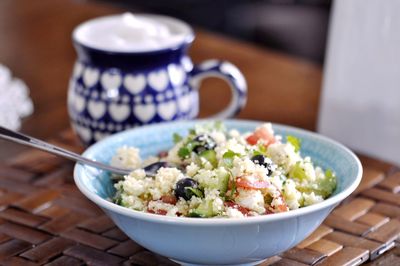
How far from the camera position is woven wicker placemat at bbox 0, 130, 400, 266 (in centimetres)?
94

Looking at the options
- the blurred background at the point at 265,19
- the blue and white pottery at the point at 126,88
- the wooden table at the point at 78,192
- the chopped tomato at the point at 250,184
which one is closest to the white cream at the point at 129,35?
the blue and white pottery at the point at 126,88

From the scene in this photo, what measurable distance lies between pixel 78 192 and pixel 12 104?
34 centimetres

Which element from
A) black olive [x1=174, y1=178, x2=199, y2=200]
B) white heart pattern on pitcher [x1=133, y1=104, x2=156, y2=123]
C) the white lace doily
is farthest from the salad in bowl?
the white lace doily

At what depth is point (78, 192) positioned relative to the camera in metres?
1.15

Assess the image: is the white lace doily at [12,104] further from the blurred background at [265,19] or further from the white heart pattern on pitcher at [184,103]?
the blurred background at [265,19]

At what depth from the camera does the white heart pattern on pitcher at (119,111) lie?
122cm

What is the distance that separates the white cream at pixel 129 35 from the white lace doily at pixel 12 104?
228 millimetres

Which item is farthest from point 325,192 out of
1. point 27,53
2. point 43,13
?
point 43,13

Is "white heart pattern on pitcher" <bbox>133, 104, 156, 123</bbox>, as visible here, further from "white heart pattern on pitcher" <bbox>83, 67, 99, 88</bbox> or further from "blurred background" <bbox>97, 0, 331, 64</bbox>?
"blurred background" <bbox>97, 0, 331, 64</bbox>

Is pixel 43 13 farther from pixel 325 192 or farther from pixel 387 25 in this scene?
pixel 325 192

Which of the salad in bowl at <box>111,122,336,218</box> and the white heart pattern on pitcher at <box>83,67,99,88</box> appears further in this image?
the white heart pattern on pitcher at <box>83,67,99,88</box>

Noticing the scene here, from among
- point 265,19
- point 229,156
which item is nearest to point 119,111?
point 229,156

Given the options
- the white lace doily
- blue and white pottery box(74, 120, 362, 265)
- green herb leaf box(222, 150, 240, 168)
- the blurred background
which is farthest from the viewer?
the blurred background

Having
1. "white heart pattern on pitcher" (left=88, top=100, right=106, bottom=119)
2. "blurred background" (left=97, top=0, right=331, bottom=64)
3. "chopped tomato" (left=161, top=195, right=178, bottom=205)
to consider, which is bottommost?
"blurred background" (left=97, top=0, right=331, bottom=64)
